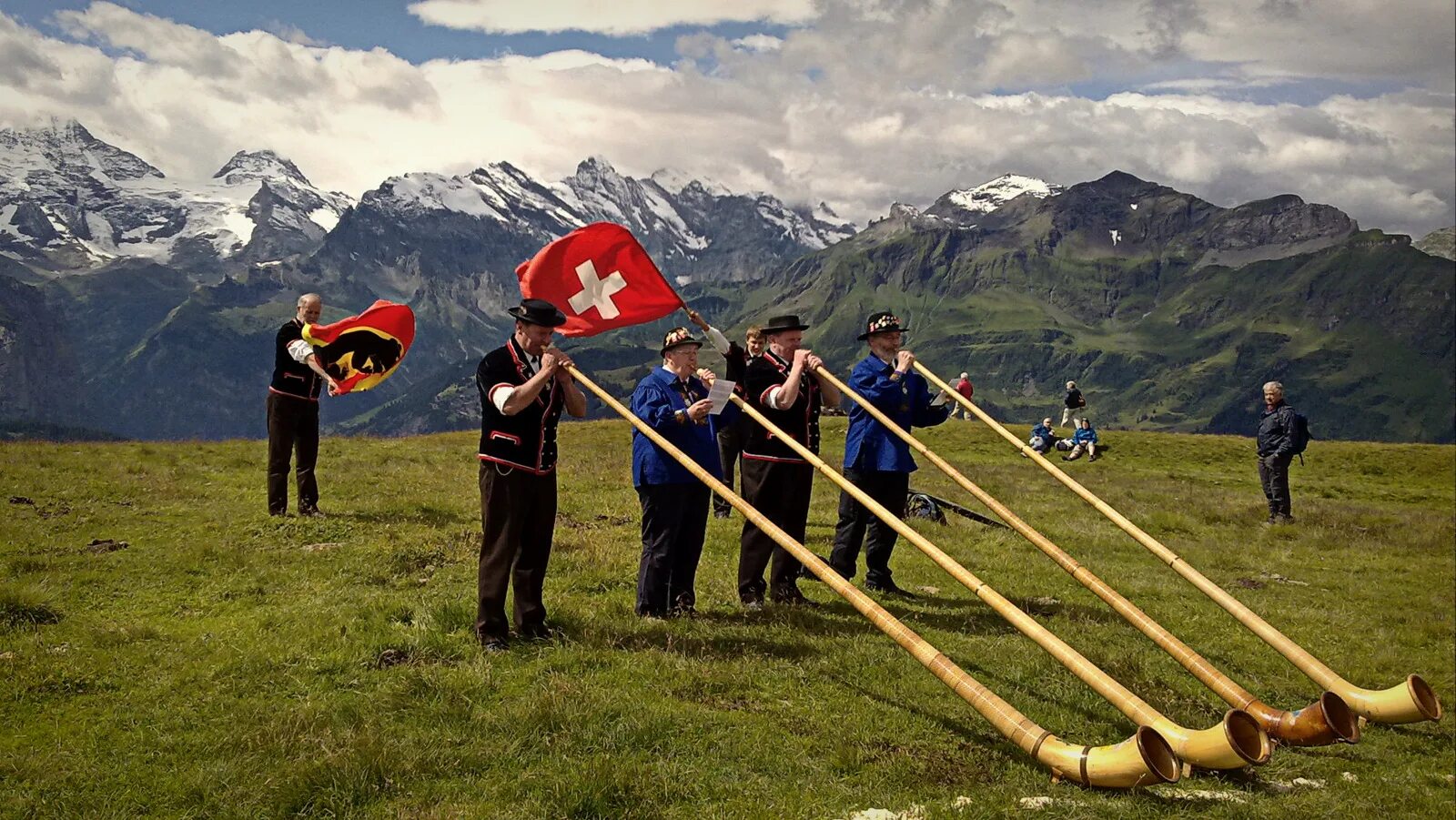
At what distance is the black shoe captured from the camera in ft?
47.2

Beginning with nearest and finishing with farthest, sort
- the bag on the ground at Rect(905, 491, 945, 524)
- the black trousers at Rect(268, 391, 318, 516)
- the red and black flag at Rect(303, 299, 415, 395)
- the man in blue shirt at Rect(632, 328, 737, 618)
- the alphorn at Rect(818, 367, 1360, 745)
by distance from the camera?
the alphorn at Rect(818, 367, 1360, 745)
the man in blue shirt at Rect(632, 328, 737, 618)
the red and black flag at Rect(303, 299, 415, 395)
the black trousers at Rect(268, 391, 318, 516)
the bag on the ground at Rect(905, 491, 945, 524)

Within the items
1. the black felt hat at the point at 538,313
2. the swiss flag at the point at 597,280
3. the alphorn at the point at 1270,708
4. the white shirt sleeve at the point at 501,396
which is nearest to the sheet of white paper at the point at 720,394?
the swiss flag at the point at 597,280

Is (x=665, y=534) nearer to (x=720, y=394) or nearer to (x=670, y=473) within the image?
(x=670, y=473)

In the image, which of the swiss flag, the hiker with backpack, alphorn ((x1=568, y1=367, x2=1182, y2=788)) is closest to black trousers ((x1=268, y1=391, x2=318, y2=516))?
the swiss flag

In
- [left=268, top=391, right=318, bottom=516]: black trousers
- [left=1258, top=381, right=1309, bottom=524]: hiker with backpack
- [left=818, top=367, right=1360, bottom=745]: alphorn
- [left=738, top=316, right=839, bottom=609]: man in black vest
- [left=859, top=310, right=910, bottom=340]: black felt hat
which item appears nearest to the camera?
[left=818, top=367, right=1360, bottom=745]: alphorn

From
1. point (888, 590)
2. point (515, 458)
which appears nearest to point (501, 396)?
point (515, 458)

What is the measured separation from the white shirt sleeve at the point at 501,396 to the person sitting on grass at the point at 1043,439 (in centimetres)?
3479

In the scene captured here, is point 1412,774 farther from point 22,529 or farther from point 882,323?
point 22,529

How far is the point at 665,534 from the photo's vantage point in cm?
1181

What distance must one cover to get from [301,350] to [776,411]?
8.66 metres

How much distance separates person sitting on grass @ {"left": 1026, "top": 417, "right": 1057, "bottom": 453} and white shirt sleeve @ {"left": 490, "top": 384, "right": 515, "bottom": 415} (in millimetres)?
34792

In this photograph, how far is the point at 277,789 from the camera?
6895 mm

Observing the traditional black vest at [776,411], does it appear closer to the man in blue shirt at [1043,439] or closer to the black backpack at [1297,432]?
the black backpack at [1297,432]

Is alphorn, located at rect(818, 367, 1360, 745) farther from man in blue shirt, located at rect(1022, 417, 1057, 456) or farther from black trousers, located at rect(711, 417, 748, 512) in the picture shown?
man in blue shirt, located at rect(1022, 417, 1057, 456)
